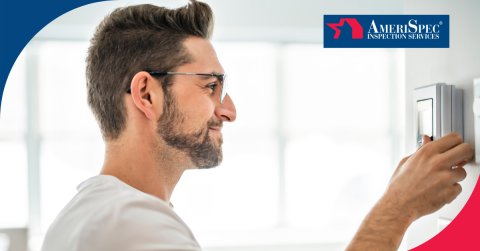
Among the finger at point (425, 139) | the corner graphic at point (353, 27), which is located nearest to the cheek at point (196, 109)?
the corner graphic at point (353, 27)

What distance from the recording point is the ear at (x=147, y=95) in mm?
733

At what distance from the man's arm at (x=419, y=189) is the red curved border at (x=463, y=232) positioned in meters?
0.04

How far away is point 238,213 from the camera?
350cm

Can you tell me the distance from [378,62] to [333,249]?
2.15 metres

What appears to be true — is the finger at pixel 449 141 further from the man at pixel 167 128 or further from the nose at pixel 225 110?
the nose at pixel 225 110

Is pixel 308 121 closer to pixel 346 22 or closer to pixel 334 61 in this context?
pixel 334 61

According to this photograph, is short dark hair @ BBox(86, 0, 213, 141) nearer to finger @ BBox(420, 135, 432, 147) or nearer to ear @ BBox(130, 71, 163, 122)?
ear @ BBox(130, 71, 163, 122)

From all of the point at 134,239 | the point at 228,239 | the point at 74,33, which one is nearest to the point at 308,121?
the point at 228,239

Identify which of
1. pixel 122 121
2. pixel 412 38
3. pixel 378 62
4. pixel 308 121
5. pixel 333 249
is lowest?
pixel 333 249

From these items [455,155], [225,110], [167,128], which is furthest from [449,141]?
[167,128]

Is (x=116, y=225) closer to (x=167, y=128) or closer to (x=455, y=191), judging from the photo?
(x=167, y=128)

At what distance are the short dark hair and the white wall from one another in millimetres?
571

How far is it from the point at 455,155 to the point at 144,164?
658 millimetres

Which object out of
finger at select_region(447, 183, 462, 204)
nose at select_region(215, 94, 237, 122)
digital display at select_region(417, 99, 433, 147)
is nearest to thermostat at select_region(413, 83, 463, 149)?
digital display at select_region(417, 99, 433, 147)
